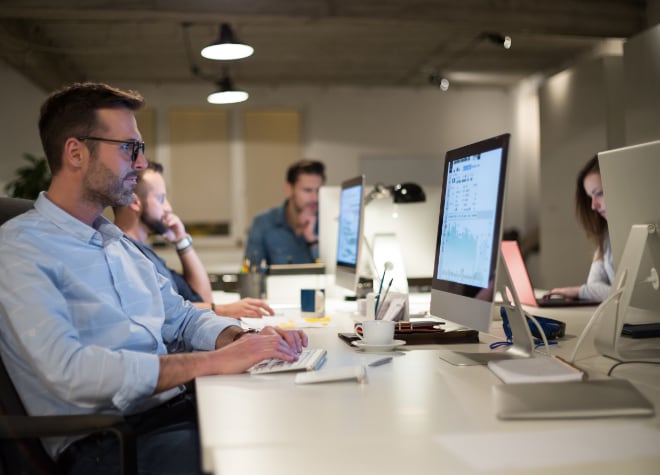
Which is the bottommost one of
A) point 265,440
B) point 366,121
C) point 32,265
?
point 265,440

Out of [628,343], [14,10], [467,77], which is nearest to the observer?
[628,343]

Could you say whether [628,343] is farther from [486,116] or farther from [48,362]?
[486,116]

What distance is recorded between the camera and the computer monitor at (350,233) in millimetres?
3014

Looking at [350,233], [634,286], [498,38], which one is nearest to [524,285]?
[350,233]

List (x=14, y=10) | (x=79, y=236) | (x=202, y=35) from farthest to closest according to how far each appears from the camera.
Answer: (x=202, y=35), (x=14, y=10), (x=79, y=236)

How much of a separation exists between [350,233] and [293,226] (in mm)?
1798

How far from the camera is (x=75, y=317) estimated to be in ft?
5.74

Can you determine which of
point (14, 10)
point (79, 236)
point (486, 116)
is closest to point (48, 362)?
point (79, 236)

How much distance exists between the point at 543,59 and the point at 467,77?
1.05 metres

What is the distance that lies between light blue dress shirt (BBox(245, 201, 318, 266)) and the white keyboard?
3040 millimetres

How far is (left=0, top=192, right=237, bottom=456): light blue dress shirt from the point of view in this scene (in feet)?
5.08

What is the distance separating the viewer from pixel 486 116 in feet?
34.2

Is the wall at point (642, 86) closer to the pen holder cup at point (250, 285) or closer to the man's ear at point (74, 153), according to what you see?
the pen holder cup at point (250, 285)

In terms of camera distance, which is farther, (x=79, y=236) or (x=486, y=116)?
(x=486, y=116)
